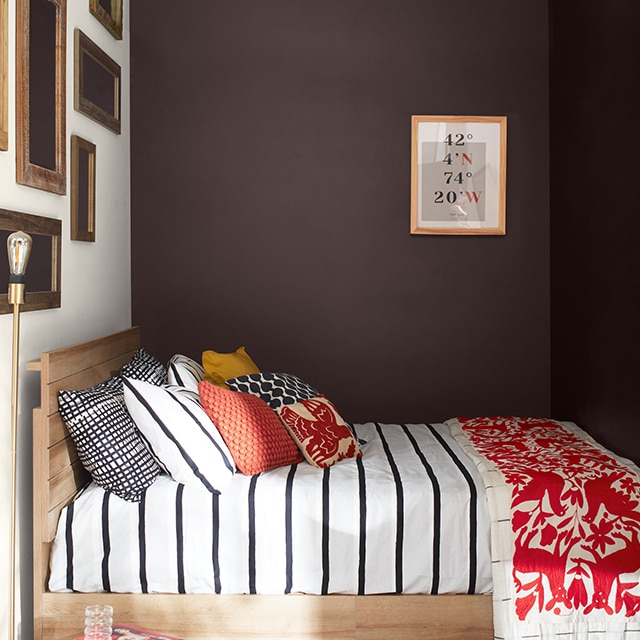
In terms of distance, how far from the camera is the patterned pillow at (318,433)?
105 inches

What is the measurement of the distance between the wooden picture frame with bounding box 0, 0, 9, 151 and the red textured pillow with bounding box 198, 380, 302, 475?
3.20 ft

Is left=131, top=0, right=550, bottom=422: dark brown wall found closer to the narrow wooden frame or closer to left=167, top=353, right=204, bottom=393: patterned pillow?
left=167, top=353, right=204, bottom=393: patterned pillow

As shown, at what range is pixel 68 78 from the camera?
281 cm

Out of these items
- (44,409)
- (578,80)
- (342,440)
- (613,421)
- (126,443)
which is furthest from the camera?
(578,80)

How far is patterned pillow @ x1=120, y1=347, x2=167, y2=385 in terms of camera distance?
2.92m

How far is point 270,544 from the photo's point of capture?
2.37 meters

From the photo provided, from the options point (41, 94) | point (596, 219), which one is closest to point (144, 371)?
point (41, 94)

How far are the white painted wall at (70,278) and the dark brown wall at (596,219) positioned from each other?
2014mm

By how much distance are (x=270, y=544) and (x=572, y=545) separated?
91 centimetres

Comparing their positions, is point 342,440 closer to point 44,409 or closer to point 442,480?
point 442,480

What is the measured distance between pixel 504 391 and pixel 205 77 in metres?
2.09

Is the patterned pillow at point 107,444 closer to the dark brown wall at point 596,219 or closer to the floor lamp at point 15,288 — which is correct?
the floor lamp at point 15,288

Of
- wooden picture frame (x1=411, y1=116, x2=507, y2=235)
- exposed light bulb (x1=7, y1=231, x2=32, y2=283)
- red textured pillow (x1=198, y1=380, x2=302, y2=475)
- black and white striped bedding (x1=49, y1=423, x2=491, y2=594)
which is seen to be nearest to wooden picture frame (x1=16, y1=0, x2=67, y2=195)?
exposed light bulb (x1=7, y1=231, x2=32, y2=283)

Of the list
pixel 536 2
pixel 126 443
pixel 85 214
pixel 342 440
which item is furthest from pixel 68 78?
pixel 536 2
